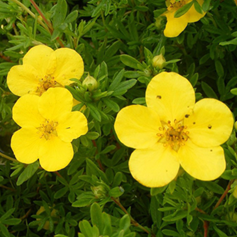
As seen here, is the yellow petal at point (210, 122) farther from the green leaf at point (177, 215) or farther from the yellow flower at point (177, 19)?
the yellow flower at point (177, 19)

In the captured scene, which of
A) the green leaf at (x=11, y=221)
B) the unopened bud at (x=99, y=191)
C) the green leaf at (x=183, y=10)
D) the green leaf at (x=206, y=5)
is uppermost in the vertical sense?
the green leaf at (x=206, y=5)

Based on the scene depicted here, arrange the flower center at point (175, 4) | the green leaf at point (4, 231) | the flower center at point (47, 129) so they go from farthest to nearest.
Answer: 1. the green leaf at point (4, 231)
2. the flower center at point (175, 4)
3. the flower center at point (47, 129)

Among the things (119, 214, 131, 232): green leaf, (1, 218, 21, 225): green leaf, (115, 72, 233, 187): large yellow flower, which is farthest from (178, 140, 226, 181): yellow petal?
(1, 218, 21, 225): green leaf

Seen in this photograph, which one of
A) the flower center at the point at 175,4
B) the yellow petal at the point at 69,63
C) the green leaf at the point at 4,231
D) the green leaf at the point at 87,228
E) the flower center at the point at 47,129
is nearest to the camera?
the green leaf at the point at 87,228

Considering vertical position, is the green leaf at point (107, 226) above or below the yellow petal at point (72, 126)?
below

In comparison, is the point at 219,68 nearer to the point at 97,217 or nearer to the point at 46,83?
the point at 46,83

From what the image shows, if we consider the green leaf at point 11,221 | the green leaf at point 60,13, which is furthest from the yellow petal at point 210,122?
the green leaf at point 11,221

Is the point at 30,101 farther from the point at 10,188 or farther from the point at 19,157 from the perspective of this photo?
the point at 10,188
